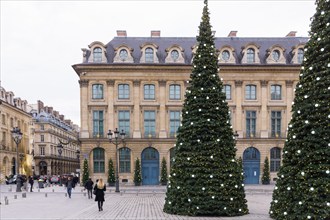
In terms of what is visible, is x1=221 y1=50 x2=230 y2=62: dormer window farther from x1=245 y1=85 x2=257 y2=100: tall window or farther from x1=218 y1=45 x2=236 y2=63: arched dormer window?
x1=245 y1=85 x2=257 y2=100: tall window

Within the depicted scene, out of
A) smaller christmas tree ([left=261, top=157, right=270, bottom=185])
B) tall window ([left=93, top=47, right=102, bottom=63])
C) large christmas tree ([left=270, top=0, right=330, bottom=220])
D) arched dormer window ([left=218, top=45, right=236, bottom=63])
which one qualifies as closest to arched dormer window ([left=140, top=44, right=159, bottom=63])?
tall window ([left=93, top=47, right=102, bottom=63])

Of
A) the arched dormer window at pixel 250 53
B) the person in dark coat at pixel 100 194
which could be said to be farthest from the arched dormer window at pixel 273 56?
the person in dark coat at pixel 100 194

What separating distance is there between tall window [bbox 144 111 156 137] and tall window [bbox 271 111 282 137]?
13390 millimetres

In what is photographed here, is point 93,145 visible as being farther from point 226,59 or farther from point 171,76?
point 226,59

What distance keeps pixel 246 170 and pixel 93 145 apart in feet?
56.7

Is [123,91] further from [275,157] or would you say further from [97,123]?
[275,157]

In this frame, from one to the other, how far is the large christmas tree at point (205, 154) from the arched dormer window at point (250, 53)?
88.7 feet

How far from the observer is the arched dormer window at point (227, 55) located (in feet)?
136

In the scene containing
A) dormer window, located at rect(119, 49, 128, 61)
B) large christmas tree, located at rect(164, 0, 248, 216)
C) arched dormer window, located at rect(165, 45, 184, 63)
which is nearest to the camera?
large christmas tree, located at rect(164, 0, 248, 216)

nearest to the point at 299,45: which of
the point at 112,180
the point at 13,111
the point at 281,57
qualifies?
the point at 281,57

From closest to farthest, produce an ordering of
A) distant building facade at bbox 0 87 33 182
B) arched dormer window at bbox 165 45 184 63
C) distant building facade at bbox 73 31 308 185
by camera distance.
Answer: distant building facade at bbox 73 31 308 185, arched dormer window at bbox 165 45 184 63, distant building facade at bbox 0 87 33 182

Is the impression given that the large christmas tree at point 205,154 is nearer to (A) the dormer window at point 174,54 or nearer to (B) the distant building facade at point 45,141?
(A) the dormer window at point 174,54

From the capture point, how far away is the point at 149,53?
41.3 metres

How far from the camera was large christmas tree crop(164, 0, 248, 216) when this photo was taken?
14.2 metres
